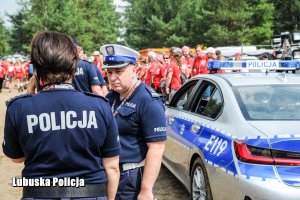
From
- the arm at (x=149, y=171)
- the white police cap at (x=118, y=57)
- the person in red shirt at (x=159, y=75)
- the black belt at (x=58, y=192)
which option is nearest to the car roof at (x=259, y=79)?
the white police cap at (x=118, y=57)

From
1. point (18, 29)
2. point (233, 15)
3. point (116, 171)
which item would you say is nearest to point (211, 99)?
point (116, 171)

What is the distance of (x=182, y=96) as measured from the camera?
5.57m

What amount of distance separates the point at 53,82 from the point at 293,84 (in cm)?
293

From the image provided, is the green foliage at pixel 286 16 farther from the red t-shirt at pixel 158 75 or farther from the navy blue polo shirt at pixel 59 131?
the navy blue polo shirt at pixel 59 131

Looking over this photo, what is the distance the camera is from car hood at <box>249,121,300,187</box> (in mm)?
3059

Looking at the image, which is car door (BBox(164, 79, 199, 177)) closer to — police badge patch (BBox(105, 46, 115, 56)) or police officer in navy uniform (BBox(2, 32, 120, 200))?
police badge patch (BBox(105, 46, 115, 56))

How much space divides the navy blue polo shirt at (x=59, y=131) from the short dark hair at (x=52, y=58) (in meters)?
0.07

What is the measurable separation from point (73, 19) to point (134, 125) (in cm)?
4354

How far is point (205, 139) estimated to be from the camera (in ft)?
13.0

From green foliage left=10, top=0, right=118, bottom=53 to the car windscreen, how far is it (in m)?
40.2

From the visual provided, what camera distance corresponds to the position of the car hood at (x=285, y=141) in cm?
306

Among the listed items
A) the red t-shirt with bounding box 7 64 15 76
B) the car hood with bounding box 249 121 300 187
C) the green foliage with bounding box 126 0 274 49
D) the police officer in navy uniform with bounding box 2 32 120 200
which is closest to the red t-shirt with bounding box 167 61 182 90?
the car hood with bounding box 249 121 300 187

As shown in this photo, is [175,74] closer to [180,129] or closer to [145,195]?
[180,129]

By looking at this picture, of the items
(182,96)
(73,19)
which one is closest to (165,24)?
(73,19)
